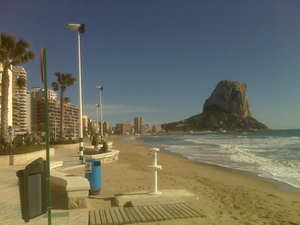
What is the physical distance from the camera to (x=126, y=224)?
4.37 meters

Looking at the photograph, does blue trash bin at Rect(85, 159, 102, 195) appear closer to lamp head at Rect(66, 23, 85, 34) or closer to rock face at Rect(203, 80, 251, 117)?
lamp head at Rect(66, 23, 85, 34)

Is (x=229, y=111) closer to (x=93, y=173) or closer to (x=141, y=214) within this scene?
(x=93, y=173)

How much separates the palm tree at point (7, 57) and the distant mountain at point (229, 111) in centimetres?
16334

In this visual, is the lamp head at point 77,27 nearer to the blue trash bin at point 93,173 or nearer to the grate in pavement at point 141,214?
the blue trash bin at point 93,173

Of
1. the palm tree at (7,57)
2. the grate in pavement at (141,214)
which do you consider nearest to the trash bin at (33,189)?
the grate in pavement at (141,214)

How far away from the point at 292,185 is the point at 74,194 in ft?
28.6

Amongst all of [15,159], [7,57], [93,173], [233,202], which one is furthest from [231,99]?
[93,173]

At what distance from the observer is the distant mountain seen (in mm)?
176000

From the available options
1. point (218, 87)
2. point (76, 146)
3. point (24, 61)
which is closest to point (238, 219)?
point (24, 61)

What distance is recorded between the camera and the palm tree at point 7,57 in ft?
48.5

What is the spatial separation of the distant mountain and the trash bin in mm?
173321

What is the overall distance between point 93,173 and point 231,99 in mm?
179260

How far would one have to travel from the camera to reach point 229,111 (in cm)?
18062

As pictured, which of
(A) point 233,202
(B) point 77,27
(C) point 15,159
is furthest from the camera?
(B) point 77,27
